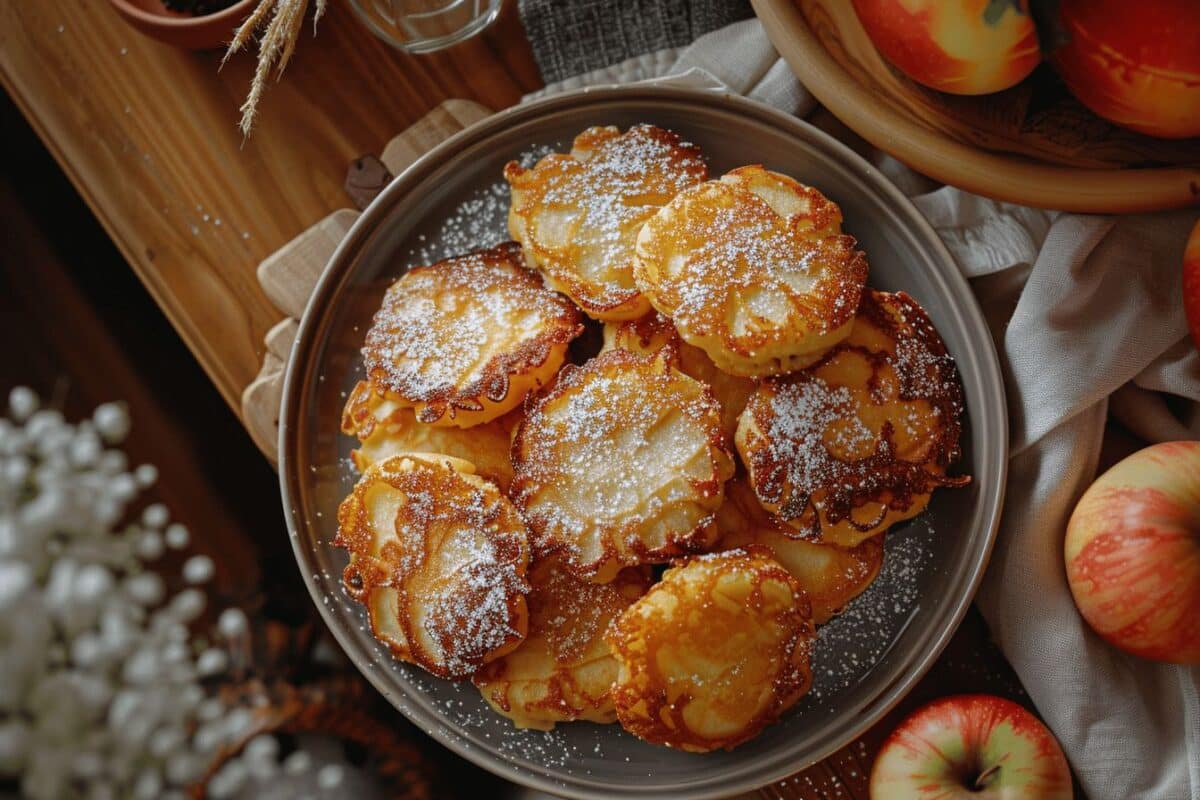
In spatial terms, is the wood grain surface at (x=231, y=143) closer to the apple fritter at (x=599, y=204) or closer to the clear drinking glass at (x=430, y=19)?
the clear drinking glass at (x=430, y=19)

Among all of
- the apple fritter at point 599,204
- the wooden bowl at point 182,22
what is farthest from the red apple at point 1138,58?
the wooden bowl at point 182,22

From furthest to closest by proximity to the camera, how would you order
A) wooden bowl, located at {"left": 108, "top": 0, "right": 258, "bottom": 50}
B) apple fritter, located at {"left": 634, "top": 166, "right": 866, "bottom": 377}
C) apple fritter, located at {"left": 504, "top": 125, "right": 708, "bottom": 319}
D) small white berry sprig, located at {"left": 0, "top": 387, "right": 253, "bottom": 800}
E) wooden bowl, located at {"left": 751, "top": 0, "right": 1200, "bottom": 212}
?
wooden bowl, located at {"left": 108, "top": 0, "right": 258, "bottom": 50} < apple fritter, located at {"left": 504, "top": 125, "right": 708, "bottom": 319} < apple fritter, located at {"left": 634, "top": 166, "right": 866, "bottom": 377} < wooden bowl, located at {"left": 751, "top": 0, "right": 1200, "bottom": 212} < small white berry sprig, located at {"left": 0, "top": 387, "right": 253, "bottom": 800}

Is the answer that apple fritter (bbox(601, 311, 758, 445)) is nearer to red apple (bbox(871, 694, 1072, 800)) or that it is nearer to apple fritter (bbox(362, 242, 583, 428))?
apple fritter (bbox(362, 242, 583, 428))

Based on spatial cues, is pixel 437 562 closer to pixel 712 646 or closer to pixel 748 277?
pixel 712 646

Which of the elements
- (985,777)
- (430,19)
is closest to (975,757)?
(985,777)

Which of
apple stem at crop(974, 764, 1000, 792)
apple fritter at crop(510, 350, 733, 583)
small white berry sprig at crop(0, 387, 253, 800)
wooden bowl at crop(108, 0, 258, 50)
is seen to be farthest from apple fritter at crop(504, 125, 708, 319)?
apple stem at crop(974, 764, 1000, 792)

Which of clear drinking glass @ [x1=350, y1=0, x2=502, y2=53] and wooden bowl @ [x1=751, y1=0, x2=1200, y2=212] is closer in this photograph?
wooden bowl @ [x1=751, y1=0, x2=1200, y2=212]

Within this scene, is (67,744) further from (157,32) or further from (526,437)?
(157,32)

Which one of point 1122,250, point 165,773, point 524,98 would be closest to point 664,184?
point 524,98
